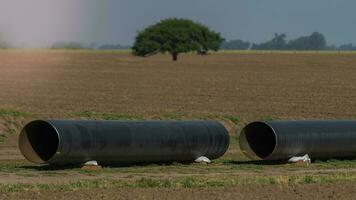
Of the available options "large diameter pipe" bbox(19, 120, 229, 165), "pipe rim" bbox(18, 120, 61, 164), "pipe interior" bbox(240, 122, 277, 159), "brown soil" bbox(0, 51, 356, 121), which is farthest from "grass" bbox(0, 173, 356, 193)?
"brown soil" bbox(0, 51, 356, 121)

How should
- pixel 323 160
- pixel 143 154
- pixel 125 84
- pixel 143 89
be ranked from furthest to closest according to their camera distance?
pixel 125 84, pixel 143 89, pixel 323 160, pixel 143 154

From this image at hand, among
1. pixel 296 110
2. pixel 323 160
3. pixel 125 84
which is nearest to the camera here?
pixel 323 160

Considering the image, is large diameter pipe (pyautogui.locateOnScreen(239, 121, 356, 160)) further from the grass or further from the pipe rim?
the pipe rim

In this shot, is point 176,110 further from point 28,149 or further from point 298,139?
point 28,149

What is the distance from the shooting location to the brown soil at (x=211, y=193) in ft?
57.2

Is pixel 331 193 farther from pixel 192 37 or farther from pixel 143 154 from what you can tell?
pixel 192 37

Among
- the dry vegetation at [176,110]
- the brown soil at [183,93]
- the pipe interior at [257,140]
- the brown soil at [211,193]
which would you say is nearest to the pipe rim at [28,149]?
the dry vegetation at [176,110]

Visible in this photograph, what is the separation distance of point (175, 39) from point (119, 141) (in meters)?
104

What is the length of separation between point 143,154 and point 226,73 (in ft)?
187

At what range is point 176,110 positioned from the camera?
45.1m

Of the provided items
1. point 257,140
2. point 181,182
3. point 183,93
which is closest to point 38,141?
point 181,182

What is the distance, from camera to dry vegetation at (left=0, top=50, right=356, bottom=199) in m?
19.8

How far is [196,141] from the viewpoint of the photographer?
27.1 m

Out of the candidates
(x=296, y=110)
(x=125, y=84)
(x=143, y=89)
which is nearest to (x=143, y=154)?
(x=296, y=110)
